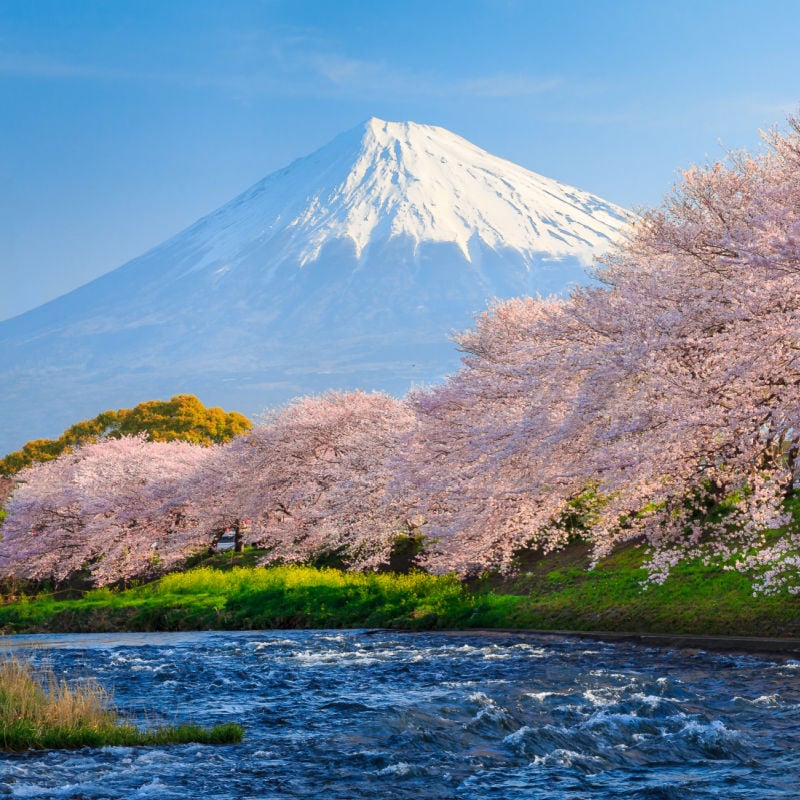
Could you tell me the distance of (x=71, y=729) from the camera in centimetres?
1238

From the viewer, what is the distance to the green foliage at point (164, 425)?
81438mm

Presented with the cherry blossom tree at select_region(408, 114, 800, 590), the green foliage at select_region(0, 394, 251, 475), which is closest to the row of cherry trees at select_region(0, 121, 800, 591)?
the cherry blossom tree at select_region(408, 114, 800, 590)

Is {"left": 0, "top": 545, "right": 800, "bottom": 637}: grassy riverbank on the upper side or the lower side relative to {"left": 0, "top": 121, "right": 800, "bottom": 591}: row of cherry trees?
lower

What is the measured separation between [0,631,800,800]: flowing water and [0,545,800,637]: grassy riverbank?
2.08m

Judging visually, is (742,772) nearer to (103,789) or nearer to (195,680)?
(103,789)

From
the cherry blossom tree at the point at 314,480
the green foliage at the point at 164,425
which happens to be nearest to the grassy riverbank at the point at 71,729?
the cherry blossom tree at the point at 314,480

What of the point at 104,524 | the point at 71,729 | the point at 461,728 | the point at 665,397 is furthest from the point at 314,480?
the point at 71,729

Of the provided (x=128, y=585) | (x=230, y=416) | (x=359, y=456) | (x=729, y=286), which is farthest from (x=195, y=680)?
(x=230, y=416)

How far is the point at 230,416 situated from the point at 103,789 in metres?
77.4

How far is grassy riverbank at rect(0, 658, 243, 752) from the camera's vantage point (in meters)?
12.2

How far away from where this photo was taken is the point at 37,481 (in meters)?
52.5

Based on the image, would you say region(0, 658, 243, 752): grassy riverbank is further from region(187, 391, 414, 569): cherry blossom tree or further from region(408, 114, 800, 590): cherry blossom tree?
region(187, 391, 414, 569): cherry blossom tree

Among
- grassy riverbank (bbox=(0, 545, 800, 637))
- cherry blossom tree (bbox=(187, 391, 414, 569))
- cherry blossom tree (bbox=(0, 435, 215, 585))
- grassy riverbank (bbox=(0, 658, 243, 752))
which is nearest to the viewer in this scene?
grassy riverbank (bbox=(0, 658, 243, 752))

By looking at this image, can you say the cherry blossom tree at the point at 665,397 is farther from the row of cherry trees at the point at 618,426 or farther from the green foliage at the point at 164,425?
the green foliage at the point at 164,425
